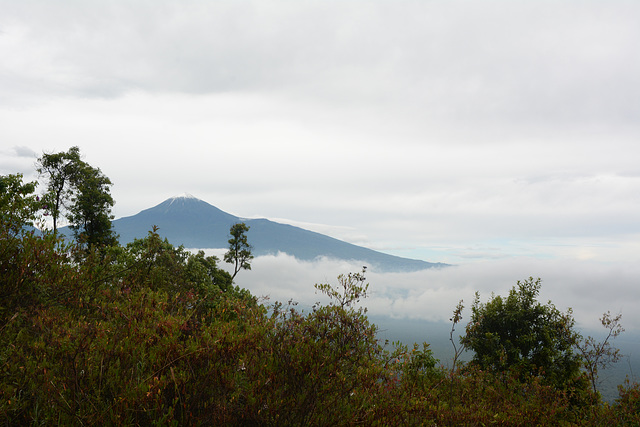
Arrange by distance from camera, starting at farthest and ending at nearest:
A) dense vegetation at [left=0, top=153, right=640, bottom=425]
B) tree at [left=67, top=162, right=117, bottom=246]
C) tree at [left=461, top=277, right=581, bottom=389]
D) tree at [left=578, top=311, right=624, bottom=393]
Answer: tree at [left=67, top=162, right=117, bottom=246], tree at [left=461, top=277, right=581, bottom=389], tree at [left=578, top=311, right=624, bottom=393], dense vegetation at [left=0, top=153, right=640, bottom=425]

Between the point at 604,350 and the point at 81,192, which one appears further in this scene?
the point at 81,192

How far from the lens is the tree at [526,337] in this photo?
2722cm

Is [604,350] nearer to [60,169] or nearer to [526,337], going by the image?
[526,337]

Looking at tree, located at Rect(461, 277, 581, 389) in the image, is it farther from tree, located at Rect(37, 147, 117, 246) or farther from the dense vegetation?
tree, located at Rect(37, 147, 117, 246)

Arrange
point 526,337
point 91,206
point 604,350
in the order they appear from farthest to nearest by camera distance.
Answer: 1. point 91,206
2. point 526,337
3. point 604,350

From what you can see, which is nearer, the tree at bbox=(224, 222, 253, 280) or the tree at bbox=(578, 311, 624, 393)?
the tree at bbox=(578, 311, 624, 393)

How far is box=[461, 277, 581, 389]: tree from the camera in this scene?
2722 centimetres

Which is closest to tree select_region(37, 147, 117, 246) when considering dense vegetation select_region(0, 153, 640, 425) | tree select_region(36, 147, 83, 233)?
tree select_region(36, 147, 83, 233)

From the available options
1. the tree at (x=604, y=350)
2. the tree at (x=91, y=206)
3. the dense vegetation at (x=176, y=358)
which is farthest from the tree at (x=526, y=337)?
the tree at (x=91, y=206)

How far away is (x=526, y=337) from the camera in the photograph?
2781 centimetres

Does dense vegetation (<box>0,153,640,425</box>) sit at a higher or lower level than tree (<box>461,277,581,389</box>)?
higher

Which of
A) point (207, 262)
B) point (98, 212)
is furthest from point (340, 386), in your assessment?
point (98, 212)

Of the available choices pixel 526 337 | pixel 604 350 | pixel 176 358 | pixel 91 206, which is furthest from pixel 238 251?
pixel 176 358

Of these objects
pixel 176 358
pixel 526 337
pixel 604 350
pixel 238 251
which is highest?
pixel 238 251
